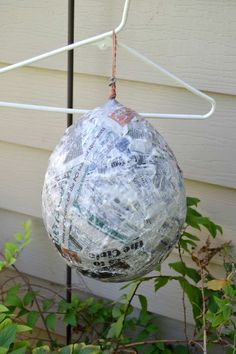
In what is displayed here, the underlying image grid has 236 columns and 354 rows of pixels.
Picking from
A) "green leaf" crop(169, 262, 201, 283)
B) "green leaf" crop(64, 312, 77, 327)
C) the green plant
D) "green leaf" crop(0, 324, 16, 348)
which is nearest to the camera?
"green leaf" crop(0, 324, 16, 348)

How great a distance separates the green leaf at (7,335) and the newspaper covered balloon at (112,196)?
31cm

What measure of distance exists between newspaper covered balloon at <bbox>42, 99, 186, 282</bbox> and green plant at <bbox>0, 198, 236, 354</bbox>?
0.33 m

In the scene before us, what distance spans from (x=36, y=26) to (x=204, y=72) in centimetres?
63

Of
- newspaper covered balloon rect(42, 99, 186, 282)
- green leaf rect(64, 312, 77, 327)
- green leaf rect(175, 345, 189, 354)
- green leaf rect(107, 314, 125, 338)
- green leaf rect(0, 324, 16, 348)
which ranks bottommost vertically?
green leaf rect(175, 345, 189, 354)

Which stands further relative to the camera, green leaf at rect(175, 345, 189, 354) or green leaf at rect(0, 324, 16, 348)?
green leaf at rect(175, 345, 189, 354)

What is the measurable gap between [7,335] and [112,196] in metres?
0.51

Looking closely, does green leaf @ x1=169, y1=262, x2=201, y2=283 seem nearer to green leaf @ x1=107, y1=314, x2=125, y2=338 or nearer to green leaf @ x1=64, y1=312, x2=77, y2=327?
green leaf @ x1=107, y1=314, x2=125, y2=338

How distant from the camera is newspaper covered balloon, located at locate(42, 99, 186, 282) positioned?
3.35 ft

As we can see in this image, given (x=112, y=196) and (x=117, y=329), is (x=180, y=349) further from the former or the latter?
(x=112, y=196)

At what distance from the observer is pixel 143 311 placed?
5.98ft

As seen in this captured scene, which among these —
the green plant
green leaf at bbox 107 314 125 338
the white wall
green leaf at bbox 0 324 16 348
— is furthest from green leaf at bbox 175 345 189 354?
green leaf at bbox 0 324 16 348

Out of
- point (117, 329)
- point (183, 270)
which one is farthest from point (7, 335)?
point (183, 270)

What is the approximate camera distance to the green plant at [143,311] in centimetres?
139

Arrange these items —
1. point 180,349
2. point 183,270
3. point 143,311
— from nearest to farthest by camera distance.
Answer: point 183,270, point 143,311, point 180,349
